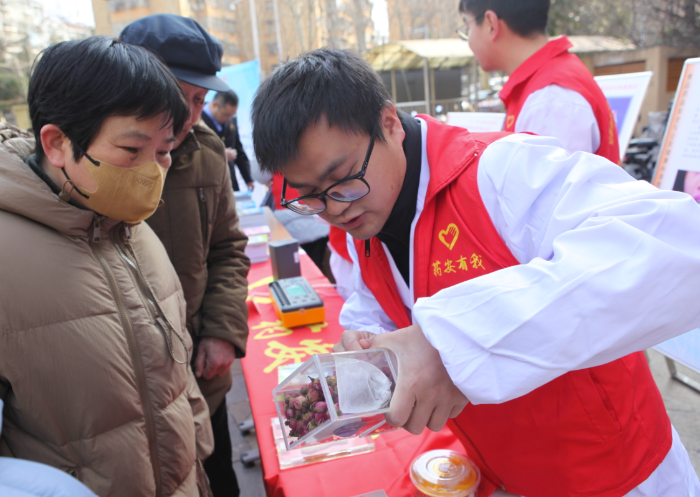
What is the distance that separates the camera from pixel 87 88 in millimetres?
1134

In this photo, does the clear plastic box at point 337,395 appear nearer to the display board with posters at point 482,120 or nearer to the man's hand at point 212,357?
the man's hand at point 212,357

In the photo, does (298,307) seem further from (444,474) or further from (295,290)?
(444,474)

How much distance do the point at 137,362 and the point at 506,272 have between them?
0.97m

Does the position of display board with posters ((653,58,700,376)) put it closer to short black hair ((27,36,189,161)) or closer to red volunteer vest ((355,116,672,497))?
red volunteer vest ((355,116,672,497))

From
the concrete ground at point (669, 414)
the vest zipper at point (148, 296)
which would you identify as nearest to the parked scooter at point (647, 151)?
the concrete ground at point (669, 414)

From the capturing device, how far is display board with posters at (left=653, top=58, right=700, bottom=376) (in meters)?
2.60

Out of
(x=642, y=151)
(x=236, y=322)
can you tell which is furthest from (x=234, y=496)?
(x=642, y=151)

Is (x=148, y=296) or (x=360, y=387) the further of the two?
(x=148, y=296)

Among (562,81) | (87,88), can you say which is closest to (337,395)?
(87,88)

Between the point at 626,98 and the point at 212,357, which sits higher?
the point at 626,98

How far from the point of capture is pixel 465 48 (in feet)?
52.4

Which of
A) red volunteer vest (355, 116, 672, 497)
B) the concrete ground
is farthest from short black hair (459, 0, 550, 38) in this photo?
the concrete ground

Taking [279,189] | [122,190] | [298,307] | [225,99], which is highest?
[225,99]

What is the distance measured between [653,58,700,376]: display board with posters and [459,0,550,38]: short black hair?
947 mm
